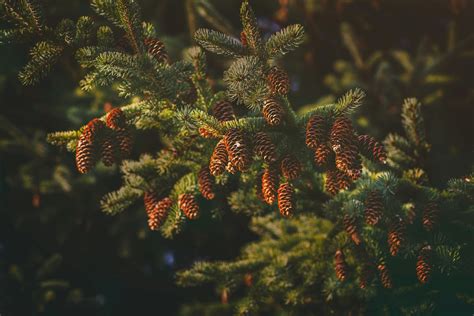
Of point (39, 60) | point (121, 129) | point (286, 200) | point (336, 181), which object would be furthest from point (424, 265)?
point (39, 60)

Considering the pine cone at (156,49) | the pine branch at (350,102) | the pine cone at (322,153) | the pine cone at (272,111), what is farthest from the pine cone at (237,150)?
the pine cone at (156,49)

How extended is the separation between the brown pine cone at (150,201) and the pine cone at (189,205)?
13 cm

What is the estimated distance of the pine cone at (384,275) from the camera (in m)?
1.82

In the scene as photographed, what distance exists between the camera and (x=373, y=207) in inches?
65.5

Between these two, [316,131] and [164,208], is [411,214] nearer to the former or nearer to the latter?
[316,131]

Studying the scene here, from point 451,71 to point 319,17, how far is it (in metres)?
1.15

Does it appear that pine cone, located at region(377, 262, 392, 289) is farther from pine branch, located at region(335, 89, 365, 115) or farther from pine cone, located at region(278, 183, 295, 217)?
pine branch, located at region(335, 89, 365, 115)

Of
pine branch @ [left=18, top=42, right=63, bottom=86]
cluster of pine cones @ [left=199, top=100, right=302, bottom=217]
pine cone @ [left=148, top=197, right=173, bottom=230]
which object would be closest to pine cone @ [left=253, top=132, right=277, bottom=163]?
cluster of pine cones @ [left=199, top=100, right=302, bottom=217]

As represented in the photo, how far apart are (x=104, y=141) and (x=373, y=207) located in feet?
3.36

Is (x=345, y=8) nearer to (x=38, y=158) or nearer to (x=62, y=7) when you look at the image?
(x=62, y=7)

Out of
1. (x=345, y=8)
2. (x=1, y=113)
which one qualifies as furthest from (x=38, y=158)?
(x=345, y=8)

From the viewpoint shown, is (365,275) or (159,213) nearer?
(159,213)

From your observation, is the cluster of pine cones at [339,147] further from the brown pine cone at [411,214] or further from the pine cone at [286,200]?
the brown pine cone at [411,214]

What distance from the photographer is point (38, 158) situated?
3285 millimetres
